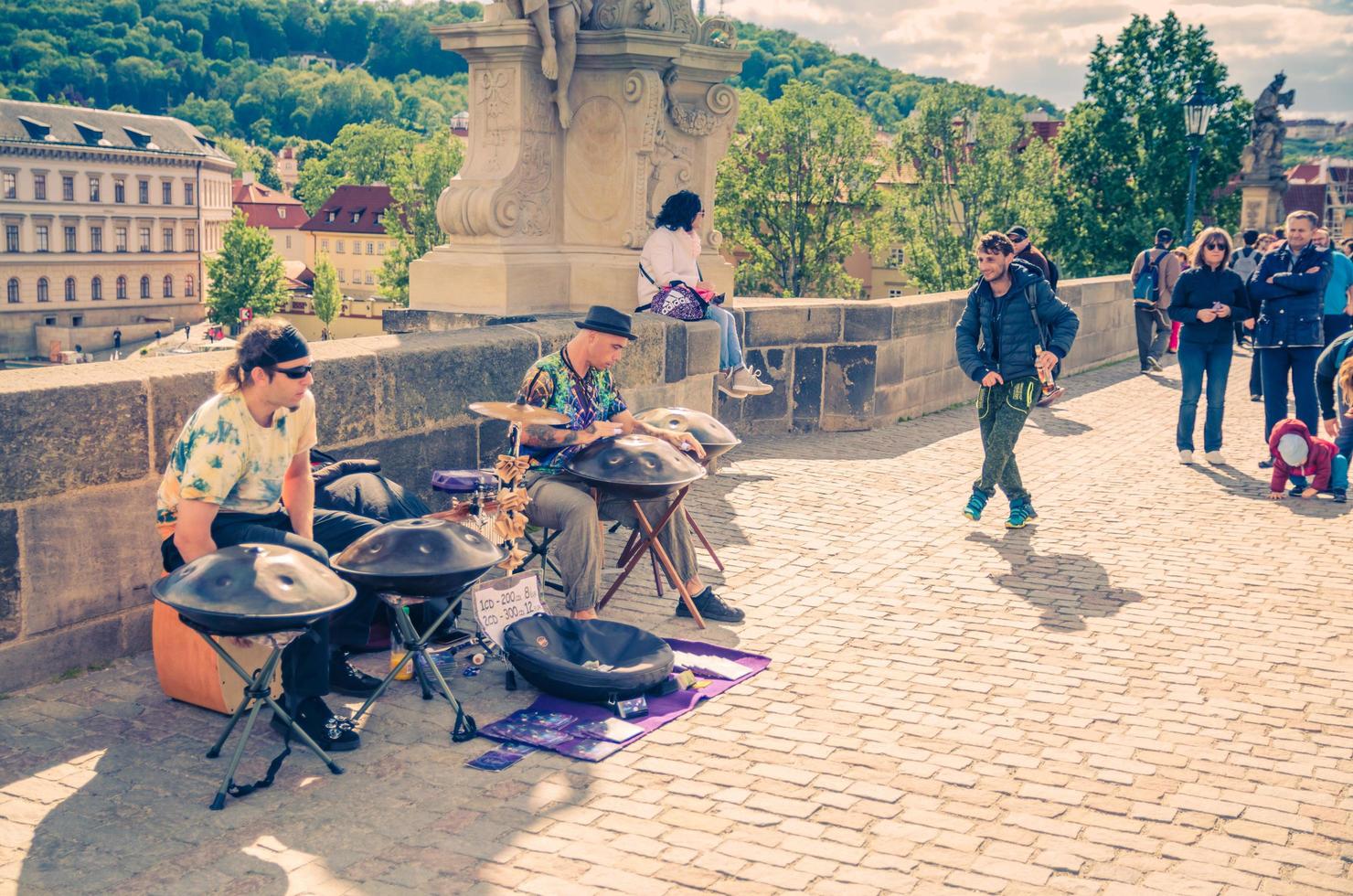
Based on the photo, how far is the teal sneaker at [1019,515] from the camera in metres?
8.35

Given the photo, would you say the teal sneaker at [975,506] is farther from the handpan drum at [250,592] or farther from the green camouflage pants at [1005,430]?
the handpan drum at [250,592]

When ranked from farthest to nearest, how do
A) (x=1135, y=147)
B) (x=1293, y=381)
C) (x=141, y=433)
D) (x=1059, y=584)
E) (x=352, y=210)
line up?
1. (x=352, y=210)
2. (x=1135, y=147)
3. (x=1293, y=381)
4. (x=1059, y=584)
5. (x=141, y=433)

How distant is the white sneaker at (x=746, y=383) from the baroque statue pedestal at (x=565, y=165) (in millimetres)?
940

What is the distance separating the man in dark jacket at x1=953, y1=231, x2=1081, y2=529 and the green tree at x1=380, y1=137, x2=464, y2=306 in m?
73.9

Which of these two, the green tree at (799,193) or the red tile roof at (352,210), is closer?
the green tree at (799,193)

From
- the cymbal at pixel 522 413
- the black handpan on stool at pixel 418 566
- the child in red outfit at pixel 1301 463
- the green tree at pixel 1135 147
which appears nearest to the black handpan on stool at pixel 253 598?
the black handpan on stool at pixel 418 566

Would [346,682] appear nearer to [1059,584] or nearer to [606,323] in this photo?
[606,323]

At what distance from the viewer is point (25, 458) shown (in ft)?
16.4

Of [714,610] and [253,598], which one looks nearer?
[253,598]

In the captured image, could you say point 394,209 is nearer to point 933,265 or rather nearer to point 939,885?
point 933,265

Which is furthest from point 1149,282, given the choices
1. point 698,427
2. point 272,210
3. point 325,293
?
point 272,210

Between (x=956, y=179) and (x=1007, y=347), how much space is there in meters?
68.8

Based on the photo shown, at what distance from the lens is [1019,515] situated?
8.38 meters

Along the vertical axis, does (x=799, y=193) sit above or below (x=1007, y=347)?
above
